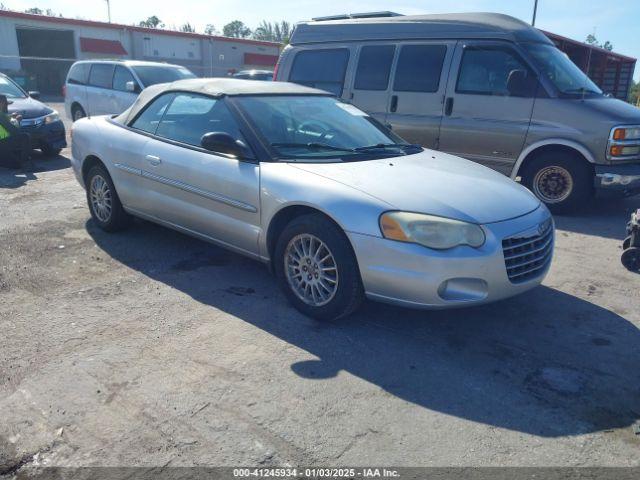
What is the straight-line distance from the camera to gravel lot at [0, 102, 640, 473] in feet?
8.57

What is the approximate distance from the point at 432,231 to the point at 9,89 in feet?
33.6

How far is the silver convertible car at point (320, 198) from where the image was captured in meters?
3.45

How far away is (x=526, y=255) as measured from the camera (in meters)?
3.67

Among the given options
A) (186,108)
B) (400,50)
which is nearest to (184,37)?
(400,50)

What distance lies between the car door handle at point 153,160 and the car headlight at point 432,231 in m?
2.27

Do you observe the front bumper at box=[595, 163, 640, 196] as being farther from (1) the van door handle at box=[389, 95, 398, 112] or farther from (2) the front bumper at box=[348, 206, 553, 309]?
(2) the front bumper at box=[348, 206, 553, 309]

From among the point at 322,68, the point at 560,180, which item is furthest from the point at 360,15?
the point at 560,180

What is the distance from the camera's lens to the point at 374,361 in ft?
11.0

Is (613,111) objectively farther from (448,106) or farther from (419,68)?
(419,68)

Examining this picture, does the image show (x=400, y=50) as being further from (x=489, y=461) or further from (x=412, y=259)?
(x=489, y=461)

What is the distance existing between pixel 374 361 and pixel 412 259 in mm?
655

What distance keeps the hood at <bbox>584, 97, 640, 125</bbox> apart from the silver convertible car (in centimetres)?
290

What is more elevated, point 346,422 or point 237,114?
point 237,114

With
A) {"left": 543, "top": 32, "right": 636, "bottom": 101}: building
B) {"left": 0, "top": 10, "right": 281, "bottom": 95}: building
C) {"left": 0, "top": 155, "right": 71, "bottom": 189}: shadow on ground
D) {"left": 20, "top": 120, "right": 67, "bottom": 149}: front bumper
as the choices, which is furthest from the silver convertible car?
{"left": 0, "top": 10, "right": 281, "bottom": 95}: building
